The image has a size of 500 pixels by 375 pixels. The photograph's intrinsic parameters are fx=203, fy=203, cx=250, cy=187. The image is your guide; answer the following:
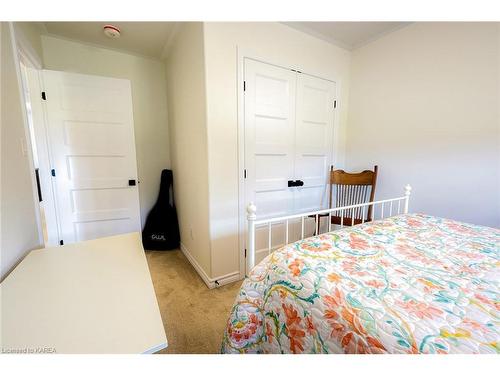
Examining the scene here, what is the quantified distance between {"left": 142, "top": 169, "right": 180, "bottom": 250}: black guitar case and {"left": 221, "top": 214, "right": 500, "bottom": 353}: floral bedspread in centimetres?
185

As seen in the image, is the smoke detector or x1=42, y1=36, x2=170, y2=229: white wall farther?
x1=42, y1=36, x2=170, y2=229: white wall

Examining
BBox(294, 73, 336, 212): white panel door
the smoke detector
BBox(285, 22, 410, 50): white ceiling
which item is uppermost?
BBox(285, 22, 410, 50): white ceiling

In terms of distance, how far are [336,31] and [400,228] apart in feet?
6.44

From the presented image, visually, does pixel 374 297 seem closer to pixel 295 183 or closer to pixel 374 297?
pixel 374 297

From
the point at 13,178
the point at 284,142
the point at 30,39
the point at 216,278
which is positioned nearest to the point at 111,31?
the point at 30,39

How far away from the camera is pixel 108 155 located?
7.33 ft

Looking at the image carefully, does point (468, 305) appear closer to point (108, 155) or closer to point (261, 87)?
point (261, 87)

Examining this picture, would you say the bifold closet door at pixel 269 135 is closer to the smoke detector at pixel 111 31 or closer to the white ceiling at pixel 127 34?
the white ceiling at pixel 127 34

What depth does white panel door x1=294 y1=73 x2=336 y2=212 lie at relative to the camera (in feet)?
6.91

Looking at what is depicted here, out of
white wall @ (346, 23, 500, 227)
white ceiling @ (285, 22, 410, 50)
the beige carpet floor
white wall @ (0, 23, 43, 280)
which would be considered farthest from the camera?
white ceiling @ (285, 22, 410, 50)

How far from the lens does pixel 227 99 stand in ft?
5.51

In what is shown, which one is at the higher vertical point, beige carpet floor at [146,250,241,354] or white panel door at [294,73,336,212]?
white panel door at [294,73,336,212]

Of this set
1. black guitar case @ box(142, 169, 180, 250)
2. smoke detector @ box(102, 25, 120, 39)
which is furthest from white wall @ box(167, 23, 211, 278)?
smoke detector @ box(102, 25, 120, 39)

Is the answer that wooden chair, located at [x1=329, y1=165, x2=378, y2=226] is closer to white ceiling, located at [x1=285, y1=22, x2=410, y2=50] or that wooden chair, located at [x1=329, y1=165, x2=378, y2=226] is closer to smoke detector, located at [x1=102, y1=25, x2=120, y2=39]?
white ceiling, located at [x1=285, y1=22, x2=410, y2=50]
